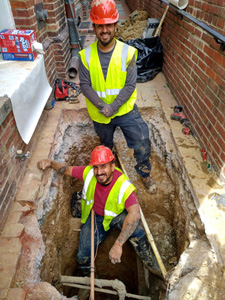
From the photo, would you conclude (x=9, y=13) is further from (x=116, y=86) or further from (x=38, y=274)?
(x=38, y=274)

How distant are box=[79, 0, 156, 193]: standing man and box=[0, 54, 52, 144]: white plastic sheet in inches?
25.9

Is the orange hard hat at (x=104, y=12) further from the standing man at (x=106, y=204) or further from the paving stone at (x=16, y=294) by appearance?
the paving stone at (x=16, y=294)

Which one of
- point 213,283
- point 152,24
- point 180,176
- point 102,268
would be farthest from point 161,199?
point 152,24

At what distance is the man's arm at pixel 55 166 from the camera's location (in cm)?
297

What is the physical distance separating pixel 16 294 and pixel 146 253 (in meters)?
1.70

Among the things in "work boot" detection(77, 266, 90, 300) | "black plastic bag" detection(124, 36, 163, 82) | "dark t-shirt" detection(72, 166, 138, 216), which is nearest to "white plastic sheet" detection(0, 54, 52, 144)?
"dark t-shirt" detection(72, 166, 138, 216)

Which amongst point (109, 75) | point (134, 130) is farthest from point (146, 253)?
point (109, 75)

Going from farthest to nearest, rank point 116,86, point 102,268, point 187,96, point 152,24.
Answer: point 152,24, point 187,96, point 102,268, point 116,86

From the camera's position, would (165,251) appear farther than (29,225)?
Yes

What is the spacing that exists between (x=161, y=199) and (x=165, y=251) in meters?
0.74

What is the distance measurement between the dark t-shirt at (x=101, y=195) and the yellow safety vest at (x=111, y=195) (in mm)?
41

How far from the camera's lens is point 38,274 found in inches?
83.2

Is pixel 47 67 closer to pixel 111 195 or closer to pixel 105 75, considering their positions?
pixel 105 75

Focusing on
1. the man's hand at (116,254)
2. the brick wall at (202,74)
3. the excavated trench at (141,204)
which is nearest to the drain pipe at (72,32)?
→ the excavated trench at (141,204)
